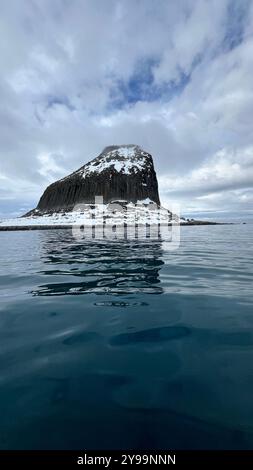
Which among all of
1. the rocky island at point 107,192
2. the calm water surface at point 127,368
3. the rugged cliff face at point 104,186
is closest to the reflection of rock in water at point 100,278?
the calm water surface at point 127,368

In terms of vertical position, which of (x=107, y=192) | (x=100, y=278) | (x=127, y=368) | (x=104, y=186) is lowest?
(x=127, y=368)

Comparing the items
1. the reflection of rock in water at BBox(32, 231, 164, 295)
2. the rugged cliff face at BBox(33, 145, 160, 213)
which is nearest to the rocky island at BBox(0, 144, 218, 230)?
the rugged cliff face at BBox(33, 145, 160, 213)

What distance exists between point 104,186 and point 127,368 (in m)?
136

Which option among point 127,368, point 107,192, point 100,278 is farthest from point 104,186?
point 127,368

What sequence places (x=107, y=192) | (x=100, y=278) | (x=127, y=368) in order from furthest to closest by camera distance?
(x=107, y=192) < (x=100, y=278) < (x=127, y=368)

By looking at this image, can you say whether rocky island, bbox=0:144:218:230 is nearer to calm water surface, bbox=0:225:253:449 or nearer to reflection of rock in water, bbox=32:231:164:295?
reflection of rock in water, bbox=32:231:164:295

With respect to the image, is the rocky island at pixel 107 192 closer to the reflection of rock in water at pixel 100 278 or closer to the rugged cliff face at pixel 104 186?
the rugged cliff face at pixel 104 186

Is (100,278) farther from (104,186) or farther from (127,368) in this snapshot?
(104,186)

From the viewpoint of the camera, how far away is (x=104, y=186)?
135750mm

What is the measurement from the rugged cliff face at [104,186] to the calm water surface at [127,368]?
4687 inches

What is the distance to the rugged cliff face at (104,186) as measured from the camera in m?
132

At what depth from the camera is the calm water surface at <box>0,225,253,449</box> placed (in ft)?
8.29
